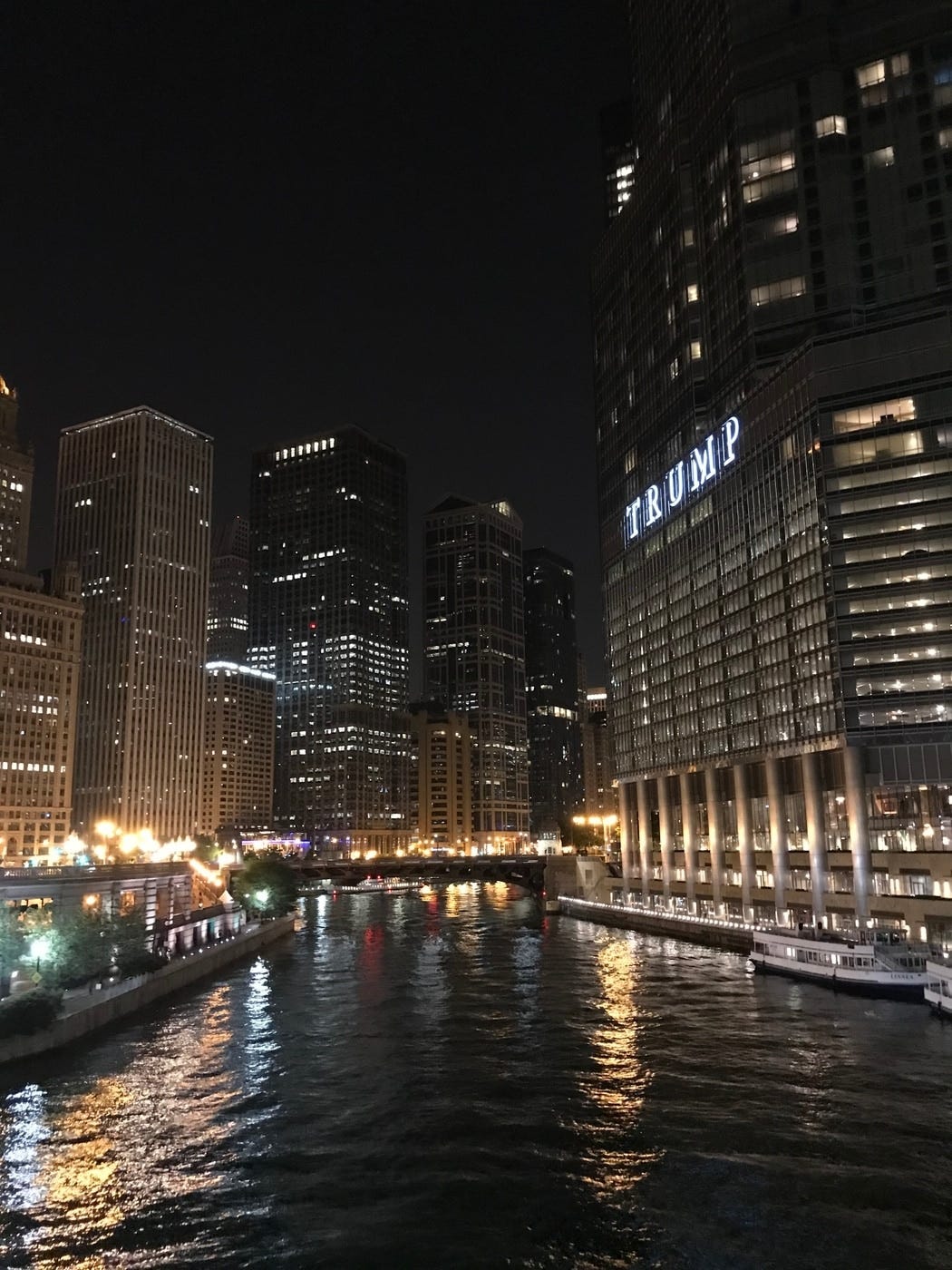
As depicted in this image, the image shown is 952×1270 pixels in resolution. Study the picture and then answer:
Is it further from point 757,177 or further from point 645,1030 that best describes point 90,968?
point 757,177

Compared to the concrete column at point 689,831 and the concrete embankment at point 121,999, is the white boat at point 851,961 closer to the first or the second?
the concrete embankment at point 121,999

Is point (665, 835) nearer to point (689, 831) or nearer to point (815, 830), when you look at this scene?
point (689, 831)

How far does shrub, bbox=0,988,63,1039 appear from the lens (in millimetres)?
60750

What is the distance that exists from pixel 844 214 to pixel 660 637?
234 ft

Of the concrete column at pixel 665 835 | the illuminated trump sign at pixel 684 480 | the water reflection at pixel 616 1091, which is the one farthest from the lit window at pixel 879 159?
the water reflection at pixel 616 1091

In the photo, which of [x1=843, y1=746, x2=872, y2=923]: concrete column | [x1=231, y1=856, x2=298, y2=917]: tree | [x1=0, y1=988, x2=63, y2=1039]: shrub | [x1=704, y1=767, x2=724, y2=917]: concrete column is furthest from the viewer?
[x1=231, y1=856, x2=298, y2=917]: tree

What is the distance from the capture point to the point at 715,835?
14862cm

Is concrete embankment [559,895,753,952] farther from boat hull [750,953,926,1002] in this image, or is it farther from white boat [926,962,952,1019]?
white boat [926,962,952,1019]

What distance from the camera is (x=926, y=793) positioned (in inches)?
4419

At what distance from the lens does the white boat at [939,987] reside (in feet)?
236

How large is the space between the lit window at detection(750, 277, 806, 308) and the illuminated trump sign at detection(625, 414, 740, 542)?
18212mm

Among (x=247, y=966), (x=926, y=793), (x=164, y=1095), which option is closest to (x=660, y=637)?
(x=926, y=793)

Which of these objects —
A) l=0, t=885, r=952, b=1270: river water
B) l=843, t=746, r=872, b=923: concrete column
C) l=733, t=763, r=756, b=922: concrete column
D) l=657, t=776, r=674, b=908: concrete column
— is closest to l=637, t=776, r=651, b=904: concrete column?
l=657, t=776, r=674, b=908: concrete column

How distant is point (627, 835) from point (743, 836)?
51497 mm
